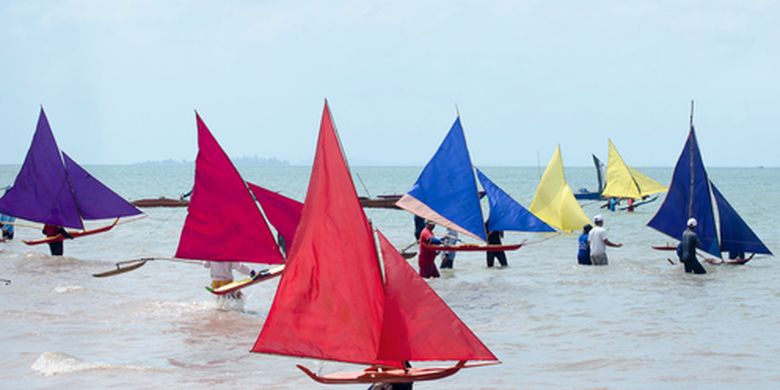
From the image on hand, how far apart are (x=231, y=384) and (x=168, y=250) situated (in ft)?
77.8

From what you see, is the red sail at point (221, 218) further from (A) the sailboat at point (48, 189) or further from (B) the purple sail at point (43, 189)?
(B) the purple sail at point (43, 189)

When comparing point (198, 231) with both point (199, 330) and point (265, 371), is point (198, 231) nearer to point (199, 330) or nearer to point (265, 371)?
point (199, 330)

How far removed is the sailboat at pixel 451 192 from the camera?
74.8ft

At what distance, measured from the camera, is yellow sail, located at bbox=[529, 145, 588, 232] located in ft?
110

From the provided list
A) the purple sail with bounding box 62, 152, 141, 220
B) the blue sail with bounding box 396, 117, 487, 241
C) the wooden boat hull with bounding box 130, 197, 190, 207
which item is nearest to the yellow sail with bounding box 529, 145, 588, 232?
the blue sail with bounding box 396, 117, 487, 241

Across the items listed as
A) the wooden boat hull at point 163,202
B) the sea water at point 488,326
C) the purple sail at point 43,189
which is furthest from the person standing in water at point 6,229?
the wooden boat hull at point 163,202

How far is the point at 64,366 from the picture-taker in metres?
13.0

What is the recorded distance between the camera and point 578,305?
18938mm

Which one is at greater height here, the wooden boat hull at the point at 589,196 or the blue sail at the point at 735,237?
the blue sail at the point at 735,237

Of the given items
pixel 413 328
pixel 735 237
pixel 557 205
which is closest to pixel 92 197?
pixel 557 205

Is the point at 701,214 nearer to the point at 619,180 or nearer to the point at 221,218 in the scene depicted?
the point at 221,218

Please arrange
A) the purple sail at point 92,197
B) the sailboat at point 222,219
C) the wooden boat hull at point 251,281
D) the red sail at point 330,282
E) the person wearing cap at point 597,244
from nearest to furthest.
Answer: the red sail at point 330,282, the wooden boat hull at point 251,281, the sailboat at point 222,219, the person wearing cap at point 597,244, the purple sail at point 92,197

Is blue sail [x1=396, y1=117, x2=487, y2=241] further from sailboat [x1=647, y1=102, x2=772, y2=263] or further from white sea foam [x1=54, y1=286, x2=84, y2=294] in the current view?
white sea foam [x1=54, y1=286, x2=84, y2=294]

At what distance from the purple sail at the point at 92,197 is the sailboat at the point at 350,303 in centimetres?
1956
